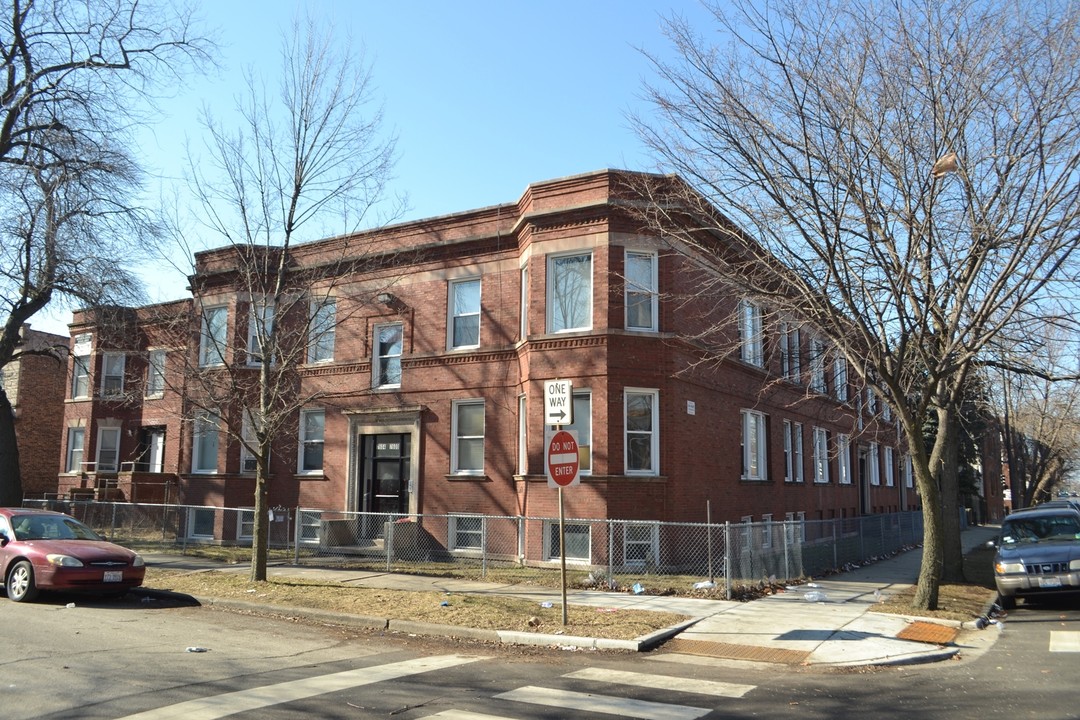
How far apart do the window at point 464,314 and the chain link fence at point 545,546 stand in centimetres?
462

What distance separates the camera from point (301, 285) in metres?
16.8

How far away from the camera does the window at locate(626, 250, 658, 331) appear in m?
18.0

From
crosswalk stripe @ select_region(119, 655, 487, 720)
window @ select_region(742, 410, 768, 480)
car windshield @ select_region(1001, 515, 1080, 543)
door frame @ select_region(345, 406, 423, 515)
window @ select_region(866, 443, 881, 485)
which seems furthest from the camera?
window @ select_region(866, 443, 881, 485)

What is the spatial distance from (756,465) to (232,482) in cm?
1555

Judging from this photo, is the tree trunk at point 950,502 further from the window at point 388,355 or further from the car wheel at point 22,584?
the car wheel at point 22,584

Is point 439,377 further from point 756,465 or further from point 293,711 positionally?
point 293,711

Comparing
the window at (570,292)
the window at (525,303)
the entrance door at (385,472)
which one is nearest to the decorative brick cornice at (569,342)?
the window at (570,292)

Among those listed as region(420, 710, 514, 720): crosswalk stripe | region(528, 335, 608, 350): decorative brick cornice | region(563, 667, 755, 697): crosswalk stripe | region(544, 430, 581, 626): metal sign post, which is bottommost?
region(563, 667, 755, 697): crosswalk stripe

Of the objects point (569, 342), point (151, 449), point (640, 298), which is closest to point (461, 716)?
point (569, 342)

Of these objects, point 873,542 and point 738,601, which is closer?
point 738,601

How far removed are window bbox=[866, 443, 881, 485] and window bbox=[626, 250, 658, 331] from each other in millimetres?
23830

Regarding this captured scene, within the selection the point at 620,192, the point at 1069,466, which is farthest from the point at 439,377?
the point at 1069,466

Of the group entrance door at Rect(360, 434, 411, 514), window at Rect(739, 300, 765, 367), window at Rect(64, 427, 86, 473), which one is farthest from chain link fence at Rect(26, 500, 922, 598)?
window at Rect(64, 427, 86, 473)

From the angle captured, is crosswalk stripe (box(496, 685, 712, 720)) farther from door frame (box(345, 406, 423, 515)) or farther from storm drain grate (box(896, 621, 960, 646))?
door frame (box(345, 406, 423, 515))
